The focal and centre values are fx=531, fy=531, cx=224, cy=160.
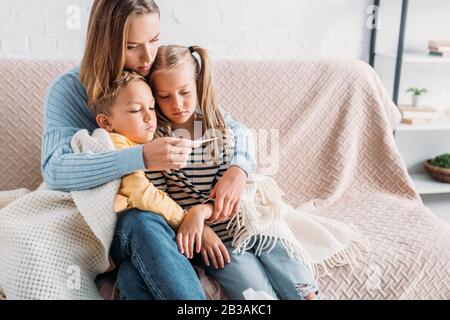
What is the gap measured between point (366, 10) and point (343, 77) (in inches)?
29.0

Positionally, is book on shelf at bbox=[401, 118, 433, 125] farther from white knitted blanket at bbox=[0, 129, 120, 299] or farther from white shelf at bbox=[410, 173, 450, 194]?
white knitted blanket at bbox=[0, 129, 120, 299]

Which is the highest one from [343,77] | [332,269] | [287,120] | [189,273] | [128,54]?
[128,54]

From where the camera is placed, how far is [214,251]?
3.68 feet

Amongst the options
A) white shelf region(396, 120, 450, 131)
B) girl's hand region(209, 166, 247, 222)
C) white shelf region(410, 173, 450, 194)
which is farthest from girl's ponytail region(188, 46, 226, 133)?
white shelf region(410, 173, 450, 194)

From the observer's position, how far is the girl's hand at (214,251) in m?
1.12

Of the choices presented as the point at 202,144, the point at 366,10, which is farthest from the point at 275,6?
the point at 202,144

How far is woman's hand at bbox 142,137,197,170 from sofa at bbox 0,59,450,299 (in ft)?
1.80

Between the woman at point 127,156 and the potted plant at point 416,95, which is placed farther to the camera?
the potted plant at point 416,95

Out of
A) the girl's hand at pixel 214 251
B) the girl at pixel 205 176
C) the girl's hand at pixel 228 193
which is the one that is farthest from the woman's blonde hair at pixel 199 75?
the girl's hand at pixel 214 251

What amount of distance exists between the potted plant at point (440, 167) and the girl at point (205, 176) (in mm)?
1346

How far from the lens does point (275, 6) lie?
2125 millimetres

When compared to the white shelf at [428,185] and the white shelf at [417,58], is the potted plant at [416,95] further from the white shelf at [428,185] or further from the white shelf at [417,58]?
the white shelf at [428,185]

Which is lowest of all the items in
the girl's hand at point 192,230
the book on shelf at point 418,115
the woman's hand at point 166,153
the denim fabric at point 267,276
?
the denim fabric at point 267,276

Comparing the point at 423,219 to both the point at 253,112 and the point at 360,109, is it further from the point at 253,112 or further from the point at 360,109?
the point at 253,112
